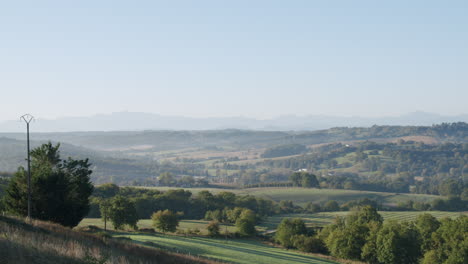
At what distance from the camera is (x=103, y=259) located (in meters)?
12.1

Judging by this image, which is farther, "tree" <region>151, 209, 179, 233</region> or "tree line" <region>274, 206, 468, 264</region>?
"tree" <region>151, 209, 179, 233</region>

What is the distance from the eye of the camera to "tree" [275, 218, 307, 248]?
2503 inches

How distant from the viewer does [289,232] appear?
65375mm

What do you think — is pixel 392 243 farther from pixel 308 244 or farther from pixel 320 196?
pixel 320 196

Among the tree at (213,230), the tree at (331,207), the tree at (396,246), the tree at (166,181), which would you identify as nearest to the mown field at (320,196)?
the tree at (331,207)

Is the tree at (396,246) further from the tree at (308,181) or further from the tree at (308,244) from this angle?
the tree at (308,181)

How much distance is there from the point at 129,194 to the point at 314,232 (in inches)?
1871

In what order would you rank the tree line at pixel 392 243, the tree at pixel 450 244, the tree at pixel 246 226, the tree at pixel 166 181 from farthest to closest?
the tree at pixel 166 181, the tree at pixel 246 226, the tree line at pixel 392 243, the tree at pixel 450 244

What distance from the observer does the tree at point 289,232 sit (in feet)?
209

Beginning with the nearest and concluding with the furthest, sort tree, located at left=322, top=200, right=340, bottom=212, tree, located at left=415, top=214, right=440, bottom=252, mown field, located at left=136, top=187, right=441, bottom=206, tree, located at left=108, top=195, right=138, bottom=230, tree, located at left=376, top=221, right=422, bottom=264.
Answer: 1. tree, located at left=376, top=221, right=422, bottom=264
2. tree, located at left=108, top=195, right=138, bottom=230
3. tree, located at left=415, top=214, right=440, bottom=252
4. tree, located at left=322, top=200, right=340, bottom=212
5. mown field, located at left=136, top=187, right=441, bottom=206

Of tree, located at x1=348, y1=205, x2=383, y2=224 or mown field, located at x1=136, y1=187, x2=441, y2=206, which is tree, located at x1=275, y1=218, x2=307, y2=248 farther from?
mown field, located at x1=136, y1=187, x2=441, y2=206

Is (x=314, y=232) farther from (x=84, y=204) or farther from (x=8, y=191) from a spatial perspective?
(x=8, y=191)

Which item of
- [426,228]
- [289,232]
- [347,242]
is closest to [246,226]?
[289,232]

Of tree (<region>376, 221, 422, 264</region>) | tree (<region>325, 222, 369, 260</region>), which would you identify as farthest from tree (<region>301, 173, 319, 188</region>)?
tree (<region>376, 221, 422, 264</region>)
